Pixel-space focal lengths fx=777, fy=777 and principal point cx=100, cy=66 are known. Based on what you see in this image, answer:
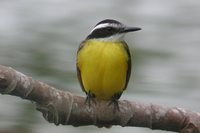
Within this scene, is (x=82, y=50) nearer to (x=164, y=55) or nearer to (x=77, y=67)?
(x=77, y=67)

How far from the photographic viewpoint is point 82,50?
5.28m

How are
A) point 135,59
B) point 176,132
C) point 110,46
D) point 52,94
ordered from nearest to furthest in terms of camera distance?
point 52,94
point 176,132
point 110,46
point 135,59

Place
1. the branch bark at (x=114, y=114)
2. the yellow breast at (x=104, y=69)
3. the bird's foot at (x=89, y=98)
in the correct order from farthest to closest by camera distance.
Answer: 1. the yellow breast at (x=104, y=69)
2. the bird's foot at (x=89, y=98)
3. the branch bark at (x=114, y=114)

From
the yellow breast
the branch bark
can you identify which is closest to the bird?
the yellow breast

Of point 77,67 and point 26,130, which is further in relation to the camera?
point 77,67

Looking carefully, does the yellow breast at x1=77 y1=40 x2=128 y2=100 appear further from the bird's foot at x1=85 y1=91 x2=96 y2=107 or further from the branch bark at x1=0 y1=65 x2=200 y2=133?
the branch bark at x1=0 y1=65 x2=200 y2=133

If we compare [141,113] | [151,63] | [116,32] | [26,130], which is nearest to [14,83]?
[26,130]

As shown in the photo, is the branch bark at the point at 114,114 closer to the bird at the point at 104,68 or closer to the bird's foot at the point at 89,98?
the bird's foot at the point at 89,98

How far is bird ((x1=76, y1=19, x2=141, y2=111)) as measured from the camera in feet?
16.8

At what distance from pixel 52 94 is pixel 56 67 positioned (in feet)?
4.11

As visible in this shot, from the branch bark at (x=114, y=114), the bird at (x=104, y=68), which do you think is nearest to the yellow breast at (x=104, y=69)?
the bird at (x=104, y=68)

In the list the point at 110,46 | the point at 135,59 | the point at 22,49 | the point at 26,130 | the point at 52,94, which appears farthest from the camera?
the point at 135,59

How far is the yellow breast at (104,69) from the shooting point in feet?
16.8

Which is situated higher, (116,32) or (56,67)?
(116,32)
